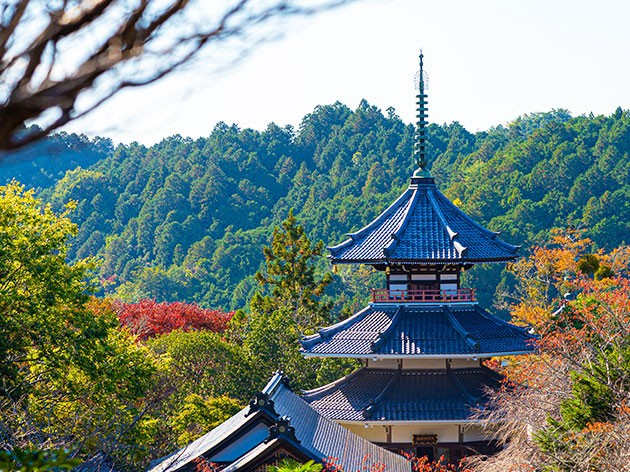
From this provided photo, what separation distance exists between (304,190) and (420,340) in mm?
64996

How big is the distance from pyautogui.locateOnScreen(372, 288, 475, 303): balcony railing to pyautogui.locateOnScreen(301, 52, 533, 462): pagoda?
0.08ft

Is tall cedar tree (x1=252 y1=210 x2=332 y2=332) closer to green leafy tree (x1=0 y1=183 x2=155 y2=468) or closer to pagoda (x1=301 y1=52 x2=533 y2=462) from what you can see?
pagoda (x1=301 y1=52 x2=533 y2=462)

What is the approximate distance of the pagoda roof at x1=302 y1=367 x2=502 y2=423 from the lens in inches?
839

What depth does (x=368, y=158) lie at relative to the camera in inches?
3632

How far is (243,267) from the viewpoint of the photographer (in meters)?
72.1

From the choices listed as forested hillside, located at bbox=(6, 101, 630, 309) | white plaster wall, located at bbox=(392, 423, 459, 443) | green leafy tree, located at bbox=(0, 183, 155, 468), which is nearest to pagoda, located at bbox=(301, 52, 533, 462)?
white plaster wall, located at bbox=(392, 423, 459, 443)

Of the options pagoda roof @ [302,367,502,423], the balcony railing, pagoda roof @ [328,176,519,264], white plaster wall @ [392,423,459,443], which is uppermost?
pagoda roof @ [328,176,519,264]

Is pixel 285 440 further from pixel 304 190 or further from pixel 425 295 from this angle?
pixel 304 190

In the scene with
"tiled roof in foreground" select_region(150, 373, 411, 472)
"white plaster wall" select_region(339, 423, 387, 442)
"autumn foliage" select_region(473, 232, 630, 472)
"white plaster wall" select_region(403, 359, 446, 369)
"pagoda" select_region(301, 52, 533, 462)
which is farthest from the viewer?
"white plaster wall" select_region(403, 359, 446, 369)

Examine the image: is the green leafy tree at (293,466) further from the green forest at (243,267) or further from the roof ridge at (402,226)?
the roof ridge at (402,226)

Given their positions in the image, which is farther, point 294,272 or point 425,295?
point 294,272

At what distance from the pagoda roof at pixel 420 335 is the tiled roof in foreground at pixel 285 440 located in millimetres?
2063

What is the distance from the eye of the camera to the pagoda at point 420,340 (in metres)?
21.6

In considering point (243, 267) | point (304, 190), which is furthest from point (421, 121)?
point (304, 190)
